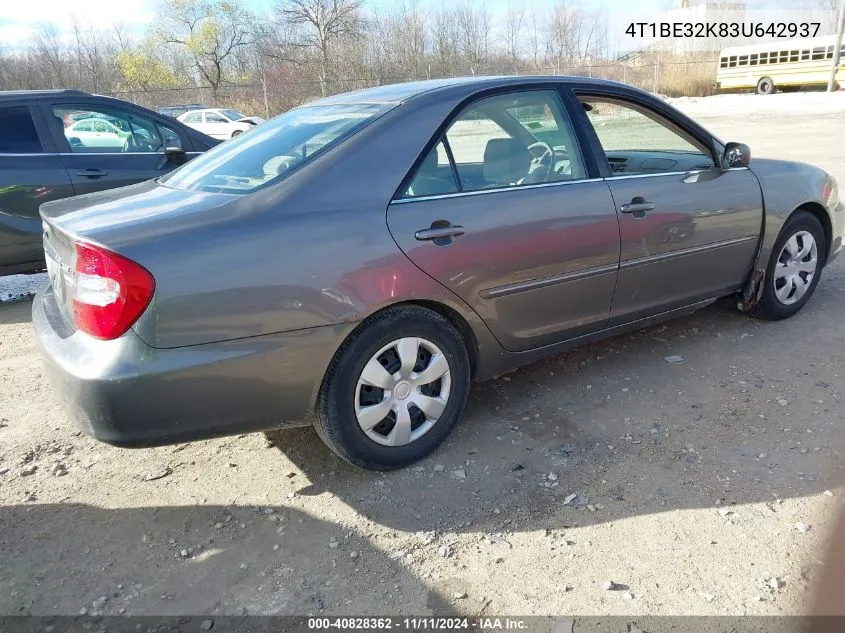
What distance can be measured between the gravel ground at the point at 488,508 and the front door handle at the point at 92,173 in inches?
99.7

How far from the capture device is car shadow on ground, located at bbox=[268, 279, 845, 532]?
2699 millimetres

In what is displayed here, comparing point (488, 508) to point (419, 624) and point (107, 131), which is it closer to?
point (419, 624)

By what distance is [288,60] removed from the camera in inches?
1547

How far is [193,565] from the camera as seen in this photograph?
8.06 ft

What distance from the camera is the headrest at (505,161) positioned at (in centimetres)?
319

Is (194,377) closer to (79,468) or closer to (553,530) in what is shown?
(79,468)

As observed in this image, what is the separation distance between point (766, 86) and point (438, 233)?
117 feet

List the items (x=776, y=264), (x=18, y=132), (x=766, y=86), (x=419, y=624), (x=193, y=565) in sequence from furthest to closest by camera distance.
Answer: (x=766, y=86) → (x=18, y=132) → (x=776, y=264) → (x=193, y=565) → (x=419, y=624)

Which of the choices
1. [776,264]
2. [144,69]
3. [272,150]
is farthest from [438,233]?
[144,69]

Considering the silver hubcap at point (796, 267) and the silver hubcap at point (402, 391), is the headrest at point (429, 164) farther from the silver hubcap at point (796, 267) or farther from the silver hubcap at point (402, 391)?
the silver hubcap at point (796, 267)

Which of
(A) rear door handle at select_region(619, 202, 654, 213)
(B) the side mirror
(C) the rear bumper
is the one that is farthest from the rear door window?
(B) the side mirror

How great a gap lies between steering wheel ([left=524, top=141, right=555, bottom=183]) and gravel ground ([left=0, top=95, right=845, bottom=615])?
3.85 feet

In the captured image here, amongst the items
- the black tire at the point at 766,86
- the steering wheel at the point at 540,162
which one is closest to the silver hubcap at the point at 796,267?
the steering wheel at the point at 540,162

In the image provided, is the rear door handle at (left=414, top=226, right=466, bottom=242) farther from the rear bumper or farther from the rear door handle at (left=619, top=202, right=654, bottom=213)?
the rear door handle at (left=619, top=202, right=654, bottom=213)
